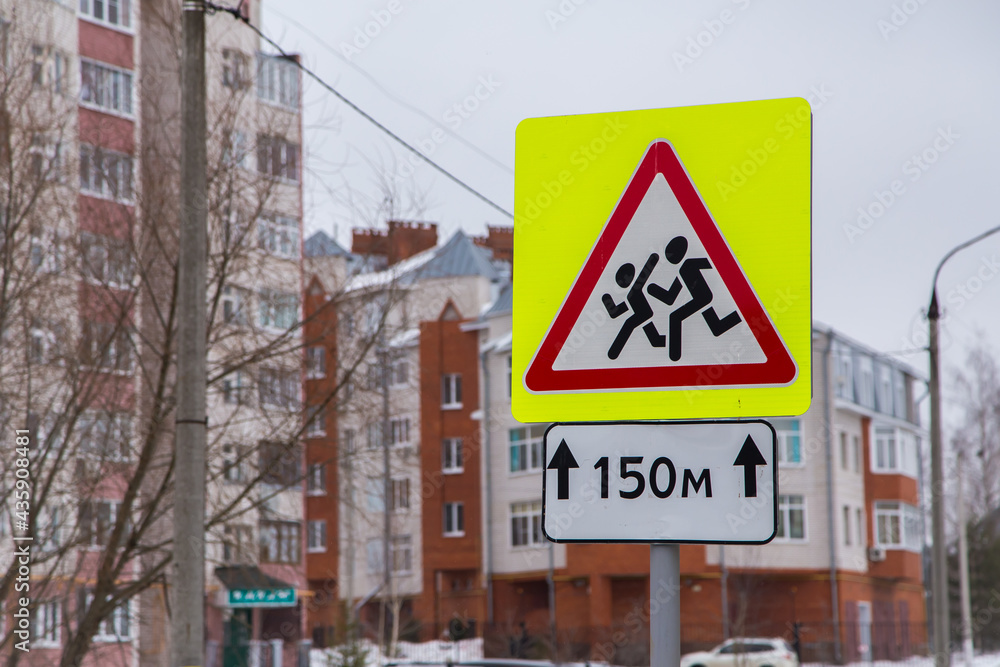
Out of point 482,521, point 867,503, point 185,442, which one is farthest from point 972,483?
point 185,442

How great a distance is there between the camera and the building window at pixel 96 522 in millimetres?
14375

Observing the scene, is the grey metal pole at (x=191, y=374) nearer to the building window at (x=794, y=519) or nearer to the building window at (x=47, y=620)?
the building window at (x=47, y=620)

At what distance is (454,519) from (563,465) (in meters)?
49.4

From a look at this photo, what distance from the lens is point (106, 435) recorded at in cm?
1465

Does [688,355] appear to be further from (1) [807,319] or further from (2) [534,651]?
(2) [534,651]

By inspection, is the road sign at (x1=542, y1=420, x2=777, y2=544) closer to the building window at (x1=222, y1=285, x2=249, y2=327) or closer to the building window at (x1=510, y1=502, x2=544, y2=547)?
the building window at (x1=222, y1=285, x2=249, y2=327)

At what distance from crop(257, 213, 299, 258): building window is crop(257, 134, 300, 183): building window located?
1.78 feet

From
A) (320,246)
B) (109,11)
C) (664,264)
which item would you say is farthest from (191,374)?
(109,11)

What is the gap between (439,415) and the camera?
52.8m

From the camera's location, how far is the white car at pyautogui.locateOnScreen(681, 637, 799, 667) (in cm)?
3894

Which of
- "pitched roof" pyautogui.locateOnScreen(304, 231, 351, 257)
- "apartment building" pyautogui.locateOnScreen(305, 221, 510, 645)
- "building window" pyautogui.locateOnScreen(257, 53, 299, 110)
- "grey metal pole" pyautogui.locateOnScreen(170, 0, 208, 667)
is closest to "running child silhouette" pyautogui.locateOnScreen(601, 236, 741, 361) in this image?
"grey metal pole" pyautogui.locateOnScreen(170, 0, 208, 667)

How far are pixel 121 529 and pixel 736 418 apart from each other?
41.6ft

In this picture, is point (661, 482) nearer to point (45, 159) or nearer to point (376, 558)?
point (45, 159)

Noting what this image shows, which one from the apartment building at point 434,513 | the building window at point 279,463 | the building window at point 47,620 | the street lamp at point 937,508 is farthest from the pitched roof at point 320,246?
the apartment building at point 434,513
